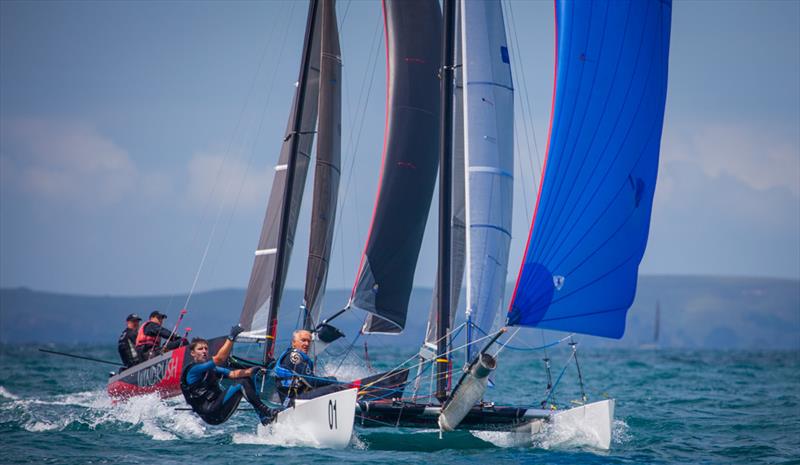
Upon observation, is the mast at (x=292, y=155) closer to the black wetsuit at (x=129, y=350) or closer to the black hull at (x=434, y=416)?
the black wetsuit at (x=129, y=350)

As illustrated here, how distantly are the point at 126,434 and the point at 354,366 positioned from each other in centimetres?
605

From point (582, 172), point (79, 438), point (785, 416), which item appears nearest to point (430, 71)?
point (582, 172)

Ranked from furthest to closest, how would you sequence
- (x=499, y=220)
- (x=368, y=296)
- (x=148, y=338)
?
(x=148, y=338), (x=368, y=296), (x=499, y=220)

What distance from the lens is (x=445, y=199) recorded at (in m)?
14.1

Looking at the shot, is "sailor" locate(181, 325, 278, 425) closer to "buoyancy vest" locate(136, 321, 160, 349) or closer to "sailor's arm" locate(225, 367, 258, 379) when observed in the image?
"sailor's arm" locate(225, 367, 258, 379)

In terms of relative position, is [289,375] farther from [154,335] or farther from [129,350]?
[129,350]

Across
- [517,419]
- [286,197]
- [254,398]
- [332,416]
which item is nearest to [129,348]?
[286,197]

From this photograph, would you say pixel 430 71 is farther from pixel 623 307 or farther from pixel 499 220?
pixel 623 307

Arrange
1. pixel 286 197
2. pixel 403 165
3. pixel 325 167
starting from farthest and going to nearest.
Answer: pixel 325 167 → pixel 286 197 → pixel 403 165

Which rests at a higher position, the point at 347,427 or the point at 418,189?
→ the point at 418,189

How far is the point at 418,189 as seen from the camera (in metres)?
17.0

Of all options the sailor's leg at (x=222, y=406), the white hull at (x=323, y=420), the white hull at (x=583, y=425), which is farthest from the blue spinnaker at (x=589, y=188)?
the sailor's leg at (x=222, y=406)

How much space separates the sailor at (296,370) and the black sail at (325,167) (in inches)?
237

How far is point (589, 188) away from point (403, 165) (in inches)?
196
